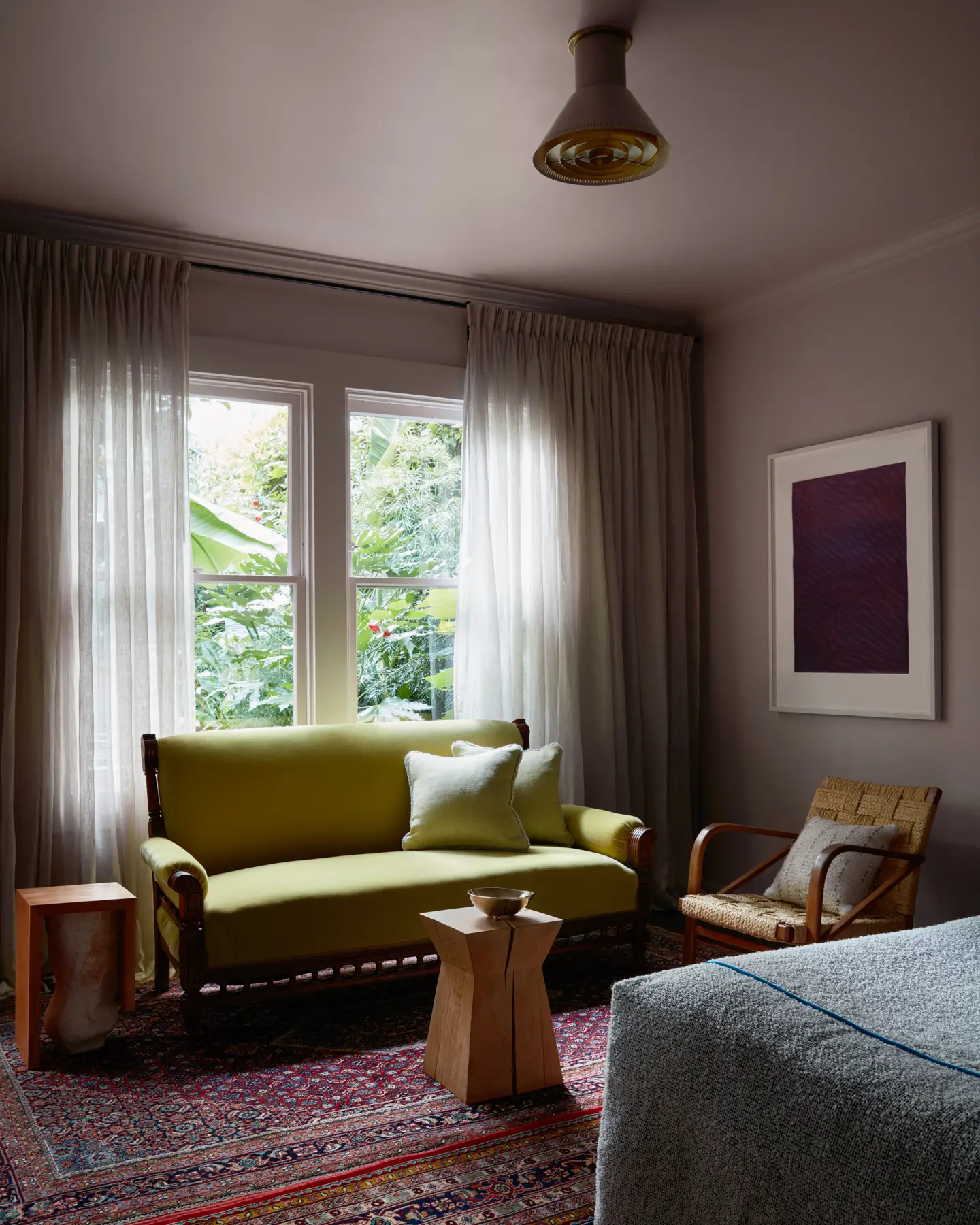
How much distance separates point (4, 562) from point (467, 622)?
1.91 metres

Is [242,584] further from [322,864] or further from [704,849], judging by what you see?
[704,849]

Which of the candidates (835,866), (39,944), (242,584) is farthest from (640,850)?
(39,944)

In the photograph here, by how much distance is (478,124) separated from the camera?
11.0ft

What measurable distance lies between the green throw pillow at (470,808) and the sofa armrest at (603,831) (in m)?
0.30

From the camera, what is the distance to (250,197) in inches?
152

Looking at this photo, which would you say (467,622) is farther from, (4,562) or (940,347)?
(940,347)

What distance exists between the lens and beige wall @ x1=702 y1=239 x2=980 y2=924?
13.4 feet

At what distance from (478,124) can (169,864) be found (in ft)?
8.21

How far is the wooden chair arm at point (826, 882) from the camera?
3.41m

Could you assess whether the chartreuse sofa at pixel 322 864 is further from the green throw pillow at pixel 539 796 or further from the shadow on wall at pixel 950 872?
the shadow on wall at pixel 950 872

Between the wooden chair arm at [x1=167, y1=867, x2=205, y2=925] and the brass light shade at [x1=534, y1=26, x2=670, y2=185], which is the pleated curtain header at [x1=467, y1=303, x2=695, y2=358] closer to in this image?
the brass light shade at [x1=534, y1=26, x2=670, y2=185]

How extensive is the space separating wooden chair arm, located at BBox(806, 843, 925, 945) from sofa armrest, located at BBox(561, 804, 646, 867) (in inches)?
29.0

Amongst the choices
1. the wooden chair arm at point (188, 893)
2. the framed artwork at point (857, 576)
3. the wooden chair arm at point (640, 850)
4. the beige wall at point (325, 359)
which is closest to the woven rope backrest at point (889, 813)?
the framed artwork at point (857, 576)

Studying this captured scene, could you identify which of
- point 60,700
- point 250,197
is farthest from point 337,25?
point 60,700
